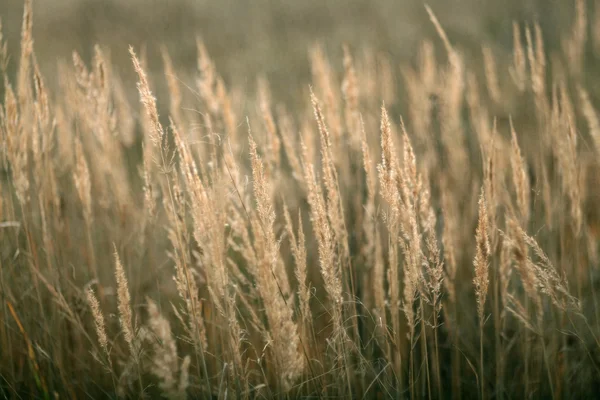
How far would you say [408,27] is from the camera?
26.3ft

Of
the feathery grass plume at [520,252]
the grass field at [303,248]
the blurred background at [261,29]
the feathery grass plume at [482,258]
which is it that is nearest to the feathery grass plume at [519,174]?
the grass field at [303,248]

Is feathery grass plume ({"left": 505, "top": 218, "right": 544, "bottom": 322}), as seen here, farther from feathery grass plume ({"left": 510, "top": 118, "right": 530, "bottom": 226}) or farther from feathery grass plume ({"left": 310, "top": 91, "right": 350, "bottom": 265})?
feathery grass plume ({"left": 310, "top": 91, "right": 350, "bottom": 265})

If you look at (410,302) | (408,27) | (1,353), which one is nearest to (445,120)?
(410,302)

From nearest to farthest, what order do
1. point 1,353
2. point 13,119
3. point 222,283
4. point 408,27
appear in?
point 222,283, point 13,119, point 1,353, point 408,27

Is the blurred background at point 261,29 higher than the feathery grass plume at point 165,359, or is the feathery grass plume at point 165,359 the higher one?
the blurred background at point 261,29

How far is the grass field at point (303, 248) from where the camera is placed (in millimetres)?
1389

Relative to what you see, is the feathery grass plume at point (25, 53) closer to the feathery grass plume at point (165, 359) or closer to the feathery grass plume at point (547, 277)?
the feathery grass plume at point (165, 359)

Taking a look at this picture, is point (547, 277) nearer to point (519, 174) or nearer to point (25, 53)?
point (519, 174)

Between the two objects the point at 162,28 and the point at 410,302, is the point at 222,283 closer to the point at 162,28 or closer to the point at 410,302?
the point at 410,302

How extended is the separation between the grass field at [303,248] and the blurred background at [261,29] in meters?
2.50

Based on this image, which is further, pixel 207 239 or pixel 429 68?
pixel 429 68

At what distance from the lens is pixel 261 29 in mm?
8352

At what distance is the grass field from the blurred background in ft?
8.21

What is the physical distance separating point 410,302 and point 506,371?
0.98 meters
